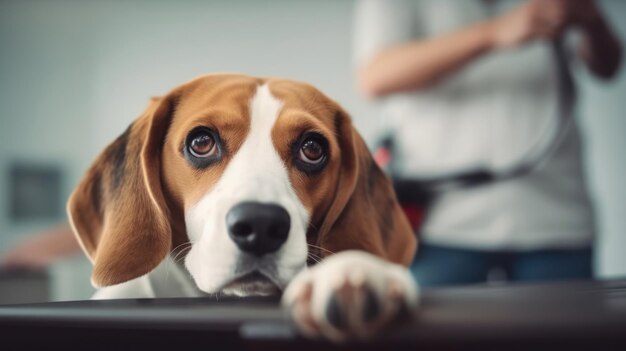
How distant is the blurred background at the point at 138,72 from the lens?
2.32 feet

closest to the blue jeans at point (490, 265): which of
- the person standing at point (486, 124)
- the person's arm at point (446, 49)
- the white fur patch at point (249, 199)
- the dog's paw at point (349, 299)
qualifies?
the person standing at point (486, 124)

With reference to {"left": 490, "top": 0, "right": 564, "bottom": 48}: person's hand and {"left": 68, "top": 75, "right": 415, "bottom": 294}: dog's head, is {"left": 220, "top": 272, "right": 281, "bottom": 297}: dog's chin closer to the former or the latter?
{"left": 68, "top": 75, "right": 415, "bottom": 294}: dog's head

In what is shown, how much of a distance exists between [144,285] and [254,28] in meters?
0.57

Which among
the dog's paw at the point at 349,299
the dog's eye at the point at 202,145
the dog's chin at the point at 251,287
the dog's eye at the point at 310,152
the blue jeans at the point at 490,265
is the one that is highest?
the dog's eye at the point at 202,145

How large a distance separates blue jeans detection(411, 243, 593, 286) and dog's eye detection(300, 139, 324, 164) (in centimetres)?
49

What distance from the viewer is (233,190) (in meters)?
0.46

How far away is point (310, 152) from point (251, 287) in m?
0.14

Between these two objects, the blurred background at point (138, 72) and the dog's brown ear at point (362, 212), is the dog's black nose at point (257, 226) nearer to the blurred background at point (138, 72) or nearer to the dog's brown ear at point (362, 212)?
the dog's brown ear at point (362, 212)

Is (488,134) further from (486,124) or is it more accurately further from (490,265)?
(490,265)

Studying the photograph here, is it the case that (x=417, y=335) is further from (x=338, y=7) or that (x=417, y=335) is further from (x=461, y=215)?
(x=338, y=7)

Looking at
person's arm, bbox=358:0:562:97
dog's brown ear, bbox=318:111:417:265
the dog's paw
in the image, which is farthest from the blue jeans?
the dog's paw

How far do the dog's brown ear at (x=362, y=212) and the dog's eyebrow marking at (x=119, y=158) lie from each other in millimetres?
194

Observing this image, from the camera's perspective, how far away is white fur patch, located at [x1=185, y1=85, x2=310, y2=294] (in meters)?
0.45

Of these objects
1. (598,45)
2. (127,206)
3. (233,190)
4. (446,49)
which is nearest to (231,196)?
(233,190)
